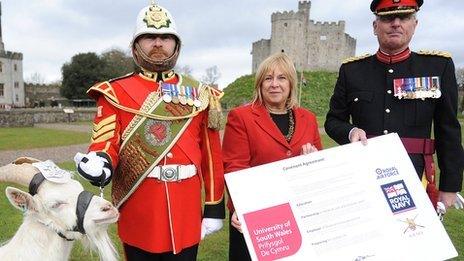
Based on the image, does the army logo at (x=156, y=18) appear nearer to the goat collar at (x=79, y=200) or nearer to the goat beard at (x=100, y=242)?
the goat collar at (x=79, y=200)

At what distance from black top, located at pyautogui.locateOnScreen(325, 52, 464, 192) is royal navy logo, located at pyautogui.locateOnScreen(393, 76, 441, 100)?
0.04 m

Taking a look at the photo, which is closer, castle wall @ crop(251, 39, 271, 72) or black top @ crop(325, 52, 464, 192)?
black top @ crop(325, 52, 464, 192)

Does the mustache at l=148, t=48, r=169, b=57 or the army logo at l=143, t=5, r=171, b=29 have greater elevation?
the army logo at l=143, t=5, r=171, b=29

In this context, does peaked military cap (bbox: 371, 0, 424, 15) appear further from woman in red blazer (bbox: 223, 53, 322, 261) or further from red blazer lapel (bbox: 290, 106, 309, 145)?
red blazer lapel (bbox: 290, 106, 309, 145)

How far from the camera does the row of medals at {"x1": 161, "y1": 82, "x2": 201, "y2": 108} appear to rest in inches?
115

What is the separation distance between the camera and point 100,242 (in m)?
2.56

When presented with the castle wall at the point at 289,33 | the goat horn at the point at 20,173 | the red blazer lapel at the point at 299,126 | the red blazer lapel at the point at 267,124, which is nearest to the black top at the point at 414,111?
the red blazer lapel at the point at 299,126

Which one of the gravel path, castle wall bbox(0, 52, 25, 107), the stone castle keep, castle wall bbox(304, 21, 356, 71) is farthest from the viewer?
castle wall bbox(304, 21, 356, 71)

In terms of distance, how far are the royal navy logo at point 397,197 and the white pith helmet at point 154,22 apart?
5.99 ft

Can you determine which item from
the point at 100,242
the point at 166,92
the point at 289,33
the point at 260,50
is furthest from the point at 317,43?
the point at 100,242

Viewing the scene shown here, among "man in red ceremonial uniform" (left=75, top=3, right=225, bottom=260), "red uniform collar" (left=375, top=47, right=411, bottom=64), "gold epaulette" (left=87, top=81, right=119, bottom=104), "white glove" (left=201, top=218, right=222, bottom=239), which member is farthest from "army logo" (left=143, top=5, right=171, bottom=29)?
"red uniform collar" (left=375, top=47, right=411, bottom=64)

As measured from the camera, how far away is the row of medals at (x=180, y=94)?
293cm

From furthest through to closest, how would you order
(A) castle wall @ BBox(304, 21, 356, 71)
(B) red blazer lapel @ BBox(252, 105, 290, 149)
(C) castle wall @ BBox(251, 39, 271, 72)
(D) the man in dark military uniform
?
(C) castle wall @ BBox(251, 39, 271, 72), (A) castle wall @ BBox(304, 21, 356, 71), (B) red blazer lapel @ BBox(252, 105, 290, 149), (D) the man in dark military uniform

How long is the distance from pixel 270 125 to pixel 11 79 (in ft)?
210
